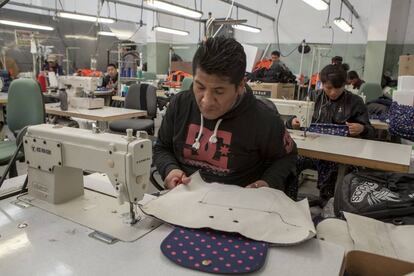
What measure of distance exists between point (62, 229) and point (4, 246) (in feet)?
0.47

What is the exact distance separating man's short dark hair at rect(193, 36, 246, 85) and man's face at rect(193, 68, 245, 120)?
20 millimetres

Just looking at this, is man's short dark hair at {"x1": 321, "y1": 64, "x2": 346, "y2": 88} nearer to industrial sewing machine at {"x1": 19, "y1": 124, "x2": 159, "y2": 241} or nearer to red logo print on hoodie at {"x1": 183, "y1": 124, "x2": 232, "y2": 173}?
red logo print on hoodie at {"x1": 183, "y1": 124, "x2": 232, "y2": 173}

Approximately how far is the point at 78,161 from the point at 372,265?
875 millimetres

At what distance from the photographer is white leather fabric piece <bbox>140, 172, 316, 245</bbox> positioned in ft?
2.81

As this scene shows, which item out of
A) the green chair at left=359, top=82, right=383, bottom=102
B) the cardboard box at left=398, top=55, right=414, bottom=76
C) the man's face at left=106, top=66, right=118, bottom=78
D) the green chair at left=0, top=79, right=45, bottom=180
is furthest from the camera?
the man's face at left=106, top=66, right=118, bottom=78

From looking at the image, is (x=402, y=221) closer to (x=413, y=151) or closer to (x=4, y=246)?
(x=413, y=151)

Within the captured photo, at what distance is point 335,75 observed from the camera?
2.60 m

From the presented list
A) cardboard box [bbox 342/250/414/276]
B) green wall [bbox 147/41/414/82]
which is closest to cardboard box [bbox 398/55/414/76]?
green wall [bbox 147/41/414/82]

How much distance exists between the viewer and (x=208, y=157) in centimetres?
136

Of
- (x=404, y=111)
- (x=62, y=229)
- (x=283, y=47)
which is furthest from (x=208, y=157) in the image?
(x=283, y=47)

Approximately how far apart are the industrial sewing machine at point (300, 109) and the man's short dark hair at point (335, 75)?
1.47 ft

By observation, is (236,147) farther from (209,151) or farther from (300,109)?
(300,109)

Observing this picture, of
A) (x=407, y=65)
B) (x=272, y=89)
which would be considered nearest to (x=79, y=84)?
(x=272, y=89)

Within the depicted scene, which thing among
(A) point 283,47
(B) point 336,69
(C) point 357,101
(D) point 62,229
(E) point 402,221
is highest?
(A) point 283,47
